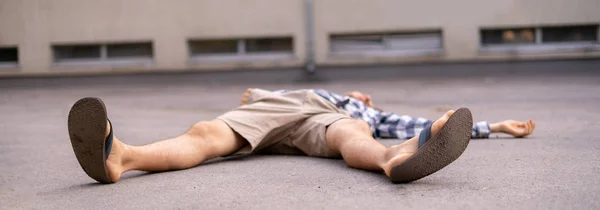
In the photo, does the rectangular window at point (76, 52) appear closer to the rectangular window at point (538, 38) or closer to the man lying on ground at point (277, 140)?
the rectangular window at point (538, 38)

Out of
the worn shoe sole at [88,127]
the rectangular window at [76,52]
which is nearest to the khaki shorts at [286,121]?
the worn shoe sole at [88,127]

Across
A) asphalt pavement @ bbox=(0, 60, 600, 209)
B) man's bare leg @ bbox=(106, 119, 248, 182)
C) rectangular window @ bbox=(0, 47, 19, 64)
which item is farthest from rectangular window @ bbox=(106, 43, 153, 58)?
man's bare leg @ bbox=(106, 119, 248, 182)

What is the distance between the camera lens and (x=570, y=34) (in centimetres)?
1102

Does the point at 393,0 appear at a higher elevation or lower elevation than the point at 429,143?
higher

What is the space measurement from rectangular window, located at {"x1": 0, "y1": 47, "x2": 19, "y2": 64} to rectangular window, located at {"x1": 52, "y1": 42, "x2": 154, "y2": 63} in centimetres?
73

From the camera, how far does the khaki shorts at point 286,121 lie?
3555mm

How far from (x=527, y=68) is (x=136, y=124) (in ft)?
23.6

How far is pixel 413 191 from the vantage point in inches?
103

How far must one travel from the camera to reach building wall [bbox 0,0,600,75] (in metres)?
10.9

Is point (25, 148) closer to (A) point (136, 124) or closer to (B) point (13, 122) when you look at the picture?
(A) point (136, 124)

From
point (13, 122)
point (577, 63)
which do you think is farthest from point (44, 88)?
point (577, 63)

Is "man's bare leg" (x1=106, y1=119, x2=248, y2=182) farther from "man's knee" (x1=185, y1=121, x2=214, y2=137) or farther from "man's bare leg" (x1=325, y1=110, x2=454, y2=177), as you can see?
"man's bare leg" (x1=325, y1=110, x2=454, y2=177)

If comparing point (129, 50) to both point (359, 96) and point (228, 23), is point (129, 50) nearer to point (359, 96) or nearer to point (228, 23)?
point (228, 23)

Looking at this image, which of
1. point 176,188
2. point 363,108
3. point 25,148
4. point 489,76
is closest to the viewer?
point 176,188
